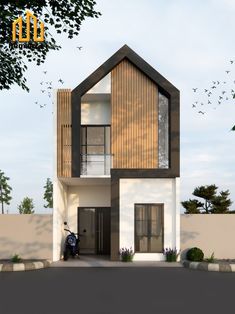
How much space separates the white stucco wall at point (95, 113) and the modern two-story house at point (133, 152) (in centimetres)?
81

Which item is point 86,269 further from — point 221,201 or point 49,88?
point 221,201

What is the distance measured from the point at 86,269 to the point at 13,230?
4.15 metres

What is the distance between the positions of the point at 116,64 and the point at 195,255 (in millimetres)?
8016

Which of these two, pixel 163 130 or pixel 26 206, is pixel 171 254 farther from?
pixel 26 206

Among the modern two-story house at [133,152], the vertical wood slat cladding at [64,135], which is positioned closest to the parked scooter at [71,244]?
the modern two-story house at [133,152]

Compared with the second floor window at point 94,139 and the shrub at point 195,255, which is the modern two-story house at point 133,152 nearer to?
the shrub at point 195,255

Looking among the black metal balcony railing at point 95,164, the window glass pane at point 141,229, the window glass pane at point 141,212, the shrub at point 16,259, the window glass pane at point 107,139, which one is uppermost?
the window glass pane at point 107,139

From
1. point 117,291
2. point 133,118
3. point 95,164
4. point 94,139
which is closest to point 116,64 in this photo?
point 133,118

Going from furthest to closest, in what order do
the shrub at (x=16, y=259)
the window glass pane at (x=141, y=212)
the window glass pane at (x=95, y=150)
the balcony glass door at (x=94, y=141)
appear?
the window glass pane at (x=95, y=150), the balcony glass door at (x=94, y=141), the window glass pane at (x=141, y=212), the shrub at (x=16, y=259)

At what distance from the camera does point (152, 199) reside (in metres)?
19.1

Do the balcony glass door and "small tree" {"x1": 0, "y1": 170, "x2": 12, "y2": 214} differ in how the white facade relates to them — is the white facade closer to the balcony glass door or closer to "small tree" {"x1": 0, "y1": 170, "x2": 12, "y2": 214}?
the balcony glass door

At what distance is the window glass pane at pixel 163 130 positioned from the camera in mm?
19266

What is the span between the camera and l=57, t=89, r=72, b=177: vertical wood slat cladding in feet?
62.9

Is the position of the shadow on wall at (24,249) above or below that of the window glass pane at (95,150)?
below
